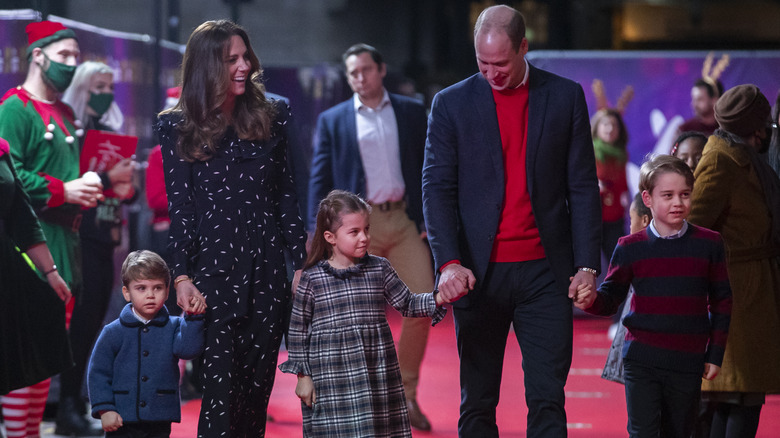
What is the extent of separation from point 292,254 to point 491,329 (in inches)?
27.3

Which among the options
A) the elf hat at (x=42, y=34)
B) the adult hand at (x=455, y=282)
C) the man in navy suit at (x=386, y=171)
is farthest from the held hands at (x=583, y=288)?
the elf hat at (x=42, y=34)

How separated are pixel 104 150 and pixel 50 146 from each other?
41cm

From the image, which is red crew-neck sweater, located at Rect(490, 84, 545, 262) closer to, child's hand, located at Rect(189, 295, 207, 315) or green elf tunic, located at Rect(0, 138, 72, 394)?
child's hand, located at Rect(189, 295, 207, 315)

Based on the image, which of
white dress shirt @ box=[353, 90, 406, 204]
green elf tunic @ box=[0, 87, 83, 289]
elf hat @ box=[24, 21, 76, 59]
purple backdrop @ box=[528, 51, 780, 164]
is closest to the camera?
green elf tunic @ box=[0, 87, 83, 289]

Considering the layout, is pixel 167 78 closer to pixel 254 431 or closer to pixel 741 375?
pixel 254 431

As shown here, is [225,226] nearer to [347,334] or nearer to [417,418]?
[347,334]

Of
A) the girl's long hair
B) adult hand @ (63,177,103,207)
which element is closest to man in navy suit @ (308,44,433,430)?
Result: adult hand @ (63,177,103,207)

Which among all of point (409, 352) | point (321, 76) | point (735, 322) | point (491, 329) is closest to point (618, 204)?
point (321, 76)

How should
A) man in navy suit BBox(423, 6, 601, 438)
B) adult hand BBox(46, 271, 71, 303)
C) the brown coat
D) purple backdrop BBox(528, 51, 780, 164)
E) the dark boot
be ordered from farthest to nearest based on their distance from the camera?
purple backdrop BBox(528, 51, 780, 164)
the dark boot
adult hand BBox(46, 271, 71, 303)
the brown coat
man in navy suit BBox(423, 6, 601, 438)

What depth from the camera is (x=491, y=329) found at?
11.0 ft

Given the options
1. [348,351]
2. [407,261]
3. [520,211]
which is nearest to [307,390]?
[348,351]

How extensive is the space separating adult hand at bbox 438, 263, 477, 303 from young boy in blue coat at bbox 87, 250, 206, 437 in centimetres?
85

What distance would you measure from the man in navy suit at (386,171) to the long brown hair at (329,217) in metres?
1.50

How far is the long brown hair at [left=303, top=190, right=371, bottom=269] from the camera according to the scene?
3.38 m
